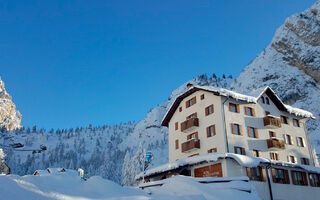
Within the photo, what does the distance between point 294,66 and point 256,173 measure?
92497mm

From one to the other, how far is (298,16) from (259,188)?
104 m

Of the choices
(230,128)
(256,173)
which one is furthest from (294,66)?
(256,173)

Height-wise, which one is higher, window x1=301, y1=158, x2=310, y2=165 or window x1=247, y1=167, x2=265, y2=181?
window x1=301, y1=158, x2=310, y2=165

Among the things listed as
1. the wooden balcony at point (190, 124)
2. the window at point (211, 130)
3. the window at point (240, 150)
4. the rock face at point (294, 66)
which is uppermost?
the rock face at point (294, 66)

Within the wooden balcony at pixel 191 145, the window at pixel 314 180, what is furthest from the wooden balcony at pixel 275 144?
the wooden balcony at pixel 191 145

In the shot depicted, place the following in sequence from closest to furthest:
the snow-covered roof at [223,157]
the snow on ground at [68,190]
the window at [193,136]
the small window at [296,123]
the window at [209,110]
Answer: the snow on ground at [68,190], the snow-covered roof at [223,157], the window at [209,110], the window at [193,136], the small window at [296,123]

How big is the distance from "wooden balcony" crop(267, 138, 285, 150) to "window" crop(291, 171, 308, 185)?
2.91 m

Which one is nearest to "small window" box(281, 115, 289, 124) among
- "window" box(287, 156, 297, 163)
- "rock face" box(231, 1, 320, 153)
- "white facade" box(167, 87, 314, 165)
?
"white facade" box(167, 87, 314, 165)

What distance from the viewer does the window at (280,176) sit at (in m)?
27.0

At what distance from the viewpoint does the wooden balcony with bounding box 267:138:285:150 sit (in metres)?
30.0

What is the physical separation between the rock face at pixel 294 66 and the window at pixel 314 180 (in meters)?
56.9

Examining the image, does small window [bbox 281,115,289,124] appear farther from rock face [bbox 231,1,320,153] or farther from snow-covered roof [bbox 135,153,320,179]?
rock face [bbox 231,1,320,153]

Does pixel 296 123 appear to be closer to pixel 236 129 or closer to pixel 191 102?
pixel 236 129

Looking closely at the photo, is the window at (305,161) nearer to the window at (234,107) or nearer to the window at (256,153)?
the window at (256,153)
